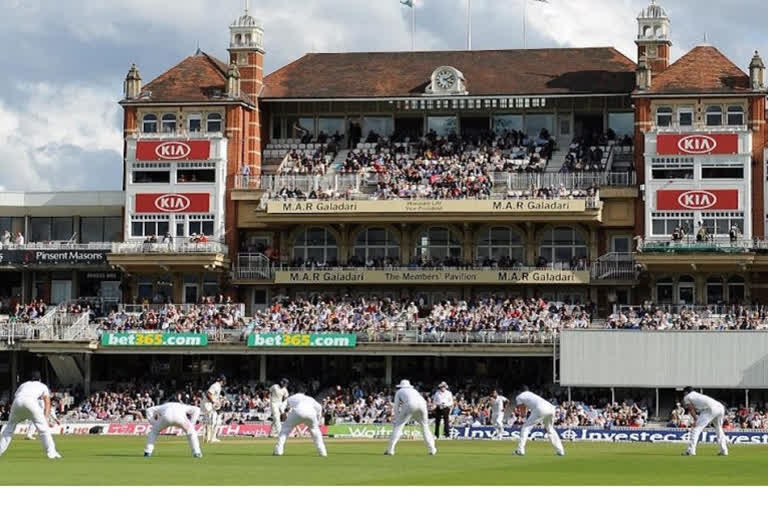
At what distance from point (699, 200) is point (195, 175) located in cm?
2083

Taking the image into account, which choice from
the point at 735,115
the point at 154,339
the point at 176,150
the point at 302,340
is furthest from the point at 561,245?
the point at 154,339

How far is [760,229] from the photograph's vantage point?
64.4m

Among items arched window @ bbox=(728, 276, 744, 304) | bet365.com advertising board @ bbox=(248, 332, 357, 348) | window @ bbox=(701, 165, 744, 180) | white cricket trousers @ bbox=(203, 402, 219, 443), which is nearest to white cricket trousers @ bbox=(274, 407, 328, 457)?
white cricket trousers @ bbox=(203, 402, 219, 443)

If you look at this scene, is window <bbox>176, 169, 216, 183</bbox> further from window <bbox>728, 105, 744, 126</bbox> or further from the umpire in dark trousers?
the umpire in dark trousers

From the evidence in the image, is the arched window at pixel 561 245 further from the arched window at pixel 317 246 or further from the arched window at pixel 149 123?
the arched window at pixel 149 123

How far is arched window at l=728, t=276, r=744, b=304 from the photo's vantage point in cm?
6462

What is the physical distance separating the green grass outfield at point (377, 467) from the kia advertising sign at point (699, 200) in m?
25.3

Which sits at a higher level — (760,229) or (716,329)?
(760,229)

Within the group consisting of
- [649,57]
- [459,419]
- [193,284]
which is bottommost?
[459,419]

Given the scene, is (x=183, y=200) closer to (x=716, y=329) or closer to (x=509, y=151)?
(x=509, y=151)

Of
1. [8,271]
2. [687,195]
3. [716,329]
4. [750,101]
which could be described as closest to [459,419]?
[716,329]

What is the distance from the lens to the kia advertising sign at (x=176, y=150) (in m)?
68.4

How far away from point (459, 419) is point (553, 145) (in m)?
17.1

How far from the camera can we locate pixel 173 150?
225 feet
